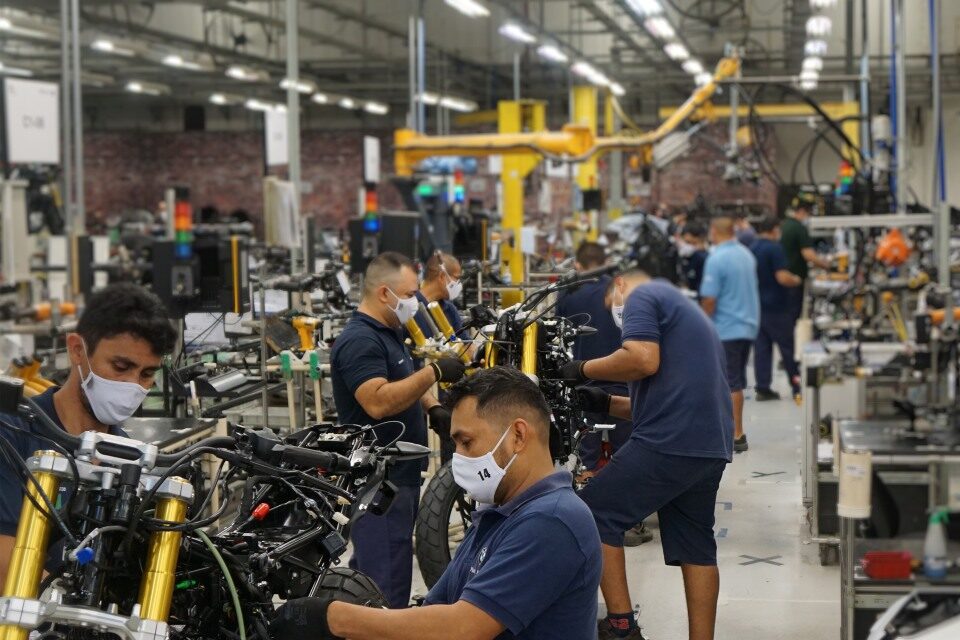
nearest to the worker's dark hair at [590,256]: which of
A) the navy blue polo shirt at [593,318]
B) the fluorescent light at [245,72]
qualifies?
the navy blue polo shirt at [593,318]

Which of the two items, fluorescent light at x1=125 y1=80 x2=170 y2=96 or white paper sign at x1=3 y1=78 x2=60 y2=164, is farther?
fluorescent light at x1=125 y1=80 x2=170 y2=96

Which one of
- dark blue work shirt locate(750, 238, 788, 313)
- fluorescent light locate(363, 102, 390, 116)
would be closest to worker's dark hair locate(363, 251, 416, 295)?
dark blue work shirt locate(750, 238, 788, 313)

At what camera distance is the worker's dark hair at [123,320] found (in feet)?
9.62

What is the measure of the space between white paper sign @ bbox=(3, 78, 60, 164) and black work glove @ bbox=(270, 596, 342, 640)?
232 inches

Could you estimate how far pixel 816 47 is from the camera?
15805 millimetres

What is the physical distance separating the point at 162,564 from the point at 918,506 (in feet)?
7.30

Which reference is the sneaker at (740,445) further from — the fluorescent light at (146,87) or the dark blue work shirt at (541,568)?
the fluorescent light at (146,87)

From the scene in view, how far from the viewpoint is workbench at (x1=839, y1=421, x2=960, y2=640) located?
136 inches

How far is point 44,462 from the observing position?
2039mm

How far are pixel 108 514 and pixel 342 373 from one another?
2.21 m

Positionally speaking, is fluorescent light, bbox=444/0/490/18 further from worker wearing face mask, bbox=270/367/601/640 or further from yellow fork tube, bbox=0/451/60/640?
yellow fork tube, bbox=0/451/60/640

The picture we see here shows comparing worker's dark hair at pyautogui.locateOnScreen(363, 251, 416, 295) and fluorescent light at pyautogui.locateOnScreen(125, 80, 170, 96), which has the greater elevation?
fluorescent light at pyautogui.locateOnScreen(125, 80, 170, 96)

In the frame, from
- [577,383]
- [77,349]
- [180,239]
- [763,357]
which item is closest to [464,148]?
[763,357]

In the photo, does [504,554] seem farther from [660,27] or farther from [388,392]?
[660,27]
